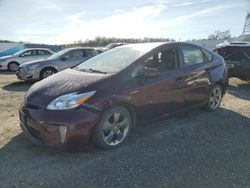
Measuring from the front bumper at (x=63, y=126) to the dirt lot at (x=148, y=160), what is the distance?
0.28 meters

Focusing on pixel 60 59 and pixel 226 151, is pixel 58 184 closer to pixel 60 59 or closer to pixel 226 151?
pixel 226 151

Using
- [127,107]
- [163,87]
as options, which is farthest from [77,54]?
[127,107]

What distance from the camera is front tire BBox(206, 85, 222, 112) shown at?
17.8 feet

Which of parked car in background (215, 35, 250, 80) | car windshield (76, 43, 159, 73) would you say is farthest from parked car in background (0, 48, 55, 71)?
car windshield (76, 43, 159, 73)

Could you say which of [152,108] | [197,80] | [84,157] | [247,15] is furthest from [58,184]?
[247,15]

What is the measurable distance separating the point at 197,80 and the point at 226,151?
1613mm

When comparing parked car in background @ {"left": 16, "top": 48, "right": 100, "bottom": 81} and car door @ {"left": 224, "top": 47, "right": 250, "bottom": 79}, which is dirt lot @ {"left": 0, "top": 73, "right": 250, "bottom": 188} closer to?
car door @ {"left": 224, "top": 47, "right": 250, "bottom": 79}

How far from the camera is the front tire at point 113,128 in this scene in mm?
3482

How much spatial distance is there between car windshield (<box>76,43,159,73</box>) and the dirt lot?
120 cm

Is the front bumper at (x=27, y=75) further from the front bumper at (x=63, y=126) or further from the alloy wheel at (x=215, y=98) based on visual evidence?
the alloy wheel at (x=215, y=98)

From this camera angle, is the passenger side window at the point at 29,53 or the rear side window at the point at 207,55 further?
the passenger side window at the point at 29,53

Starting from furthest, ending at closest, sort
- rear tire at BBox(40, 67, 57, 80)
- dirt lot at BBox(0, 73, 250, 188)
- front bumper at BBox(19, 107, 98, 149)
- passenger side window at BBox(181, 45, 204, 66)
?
rear tire at BBox(40, 67, 57, 80) → passenger side window at BBox(181, 45, 204, 66) → front bumper at BBox(19, 107, 98, 149) → dirt lot at BBox(0, 73, 250, 188)

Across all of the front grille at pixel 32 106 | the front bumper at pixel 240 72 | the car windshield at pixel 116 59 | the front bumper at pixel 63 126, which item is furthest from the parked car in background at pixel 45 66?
the front bumper at pixel 63 126

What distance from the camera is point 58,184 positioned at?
2.88 meters
